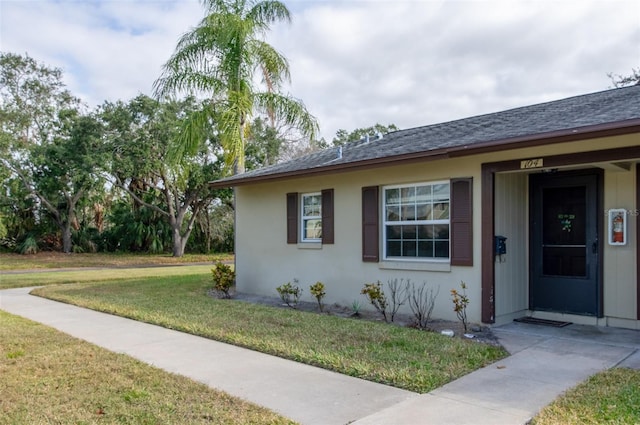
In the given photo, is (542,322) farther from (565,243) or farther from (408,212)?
(408,212)

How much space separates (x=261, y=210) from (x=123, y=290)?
414 centimetres

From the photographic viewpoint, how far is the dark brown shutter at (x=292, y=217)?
1005 centimetres

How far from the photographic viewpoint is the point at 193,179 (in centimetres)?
2344

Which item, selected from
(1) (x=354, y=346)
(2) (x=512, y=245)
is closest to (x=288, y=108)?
(2) (x=512, y=245)

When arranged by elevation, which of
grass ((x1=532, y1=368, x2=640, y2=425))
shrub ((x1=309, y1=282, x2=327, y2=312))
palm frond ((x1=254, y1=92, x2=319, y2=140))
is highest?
palm frond ((x1=254, y1=92, x2=319, y2=140))

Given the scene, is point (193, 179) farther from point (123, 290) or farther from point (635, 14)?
point (635, 14)

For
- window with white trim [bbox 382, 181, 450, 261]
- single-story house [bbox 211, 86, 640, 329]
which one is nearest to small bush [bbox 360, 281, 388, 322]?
single-story house [bbox 211, 86, 640, 329]

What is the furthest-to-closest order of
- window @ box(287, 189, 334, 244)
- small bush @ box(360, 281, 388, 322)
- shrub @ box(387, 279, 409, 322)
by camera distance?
window @ box(287, 189, 334, 244), shrub @ box(387, 279, 409, 322), small bush @ box(360, 281, 388, 322)

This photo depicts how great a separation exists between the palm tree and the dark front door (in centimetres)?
778

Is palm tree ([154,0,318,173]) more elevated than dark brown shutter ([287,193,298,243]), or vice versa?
palm tree ([154,0,318,173])

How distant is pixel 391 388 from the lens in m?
4.29

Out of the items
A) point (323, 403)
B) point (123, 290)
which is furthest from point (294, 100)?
point (323, 403)

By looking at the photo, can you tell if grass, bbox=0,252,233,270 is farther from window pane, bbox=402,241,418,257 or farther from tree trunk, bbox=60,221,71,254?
window pane, bbox=402,241,418,257

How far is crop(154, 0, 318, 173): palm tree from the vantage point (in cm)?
1273
